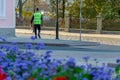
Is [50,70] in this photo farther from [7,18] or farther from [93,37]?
[93,37]

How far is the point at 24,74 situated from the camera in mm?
4918

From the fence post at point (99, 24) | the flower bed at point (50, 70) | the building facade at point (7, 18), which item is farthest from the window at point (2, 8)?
the flower bed at point (50, 70)

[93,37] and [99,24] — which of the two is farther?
[99,24]

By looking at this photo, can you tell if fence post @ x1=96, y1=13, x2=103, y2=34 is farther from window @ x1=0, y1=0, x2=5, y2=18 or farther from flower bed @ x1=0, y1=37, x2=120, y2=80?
flower bed @ x1=0, y1=37, x2=120, y2=80

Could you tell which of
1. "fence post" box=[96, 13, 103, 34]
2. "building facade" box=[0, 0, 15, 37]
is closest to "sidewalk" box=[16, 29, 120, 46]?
"fence post" box=[96, 13, 103, 34]

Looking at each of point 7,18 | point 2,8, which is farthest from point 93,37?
point 2,8

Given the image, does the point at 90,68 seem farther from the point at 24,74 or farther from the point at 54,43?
the point at 54,43

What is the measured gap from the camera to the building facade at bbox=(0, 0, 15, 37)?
26.8 meters

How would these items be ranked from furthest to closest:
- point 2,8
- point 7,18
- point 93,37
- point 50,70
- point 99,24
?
1. point 99,24
2. point 93,37
3. point 7,18
4. point 2,8
5. point 50,70

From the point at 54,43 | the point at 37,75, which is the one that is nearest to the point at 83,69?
→ the point at 37,75

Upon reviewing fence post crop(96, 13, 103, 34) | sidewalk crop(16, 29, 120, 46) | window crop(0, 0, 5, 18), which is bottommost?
sidewalk crop(16, 29, 120, 46)

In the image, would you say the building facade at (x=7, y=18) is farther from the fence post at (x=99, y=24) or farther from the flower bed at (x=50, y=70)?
the flower bed at (x=50, y=70)

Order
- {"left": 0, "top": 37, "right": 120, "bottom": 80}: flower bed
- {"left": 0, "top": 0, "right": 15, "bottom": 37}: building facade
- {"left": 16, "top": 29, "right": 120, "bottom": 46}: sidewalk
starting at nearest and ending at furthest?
{"left": 0, "top": 37, "right": 120, "bottom": 80}: flower bed
{"left": 0, "top": 0, "right": 15, "bottom": 37}: building facade
{"left": 16, "top": 29, "right": 120, "bottom": 46}: sidewalk

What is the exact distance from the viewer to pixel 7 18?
27.1 metres
